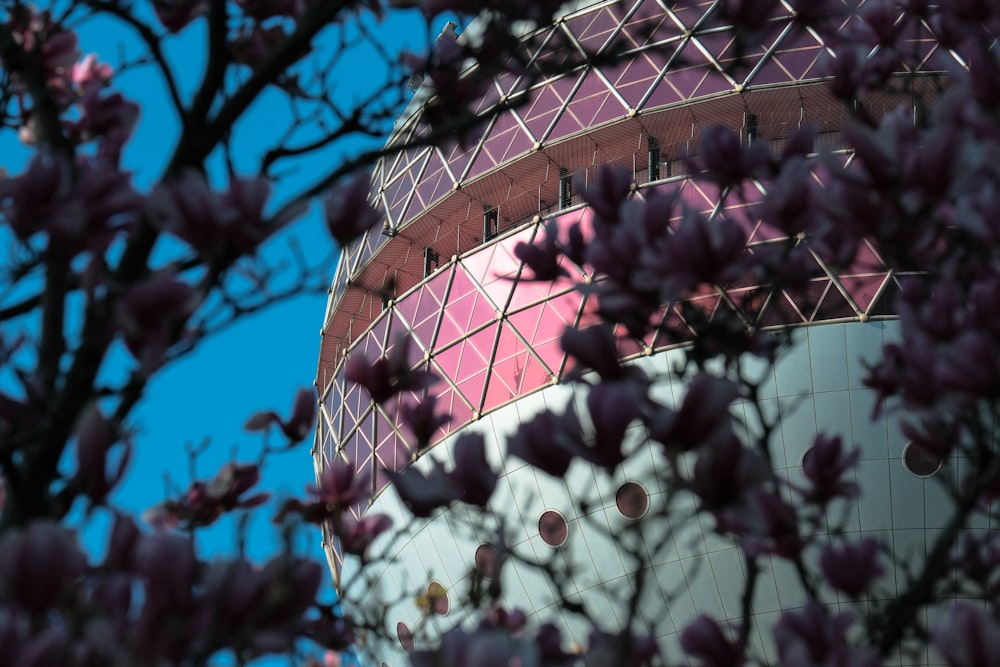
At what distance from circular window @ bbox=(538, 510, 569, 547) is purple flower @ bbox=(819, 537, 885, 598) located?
31.8ft

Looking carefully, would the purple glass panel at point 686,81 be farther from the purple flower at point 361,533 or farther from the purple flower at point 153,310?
the purple flower at point 153,310

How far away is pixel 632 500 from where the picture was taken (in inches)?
533

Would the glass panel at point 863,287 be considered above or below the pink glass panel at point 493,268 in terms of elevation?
below

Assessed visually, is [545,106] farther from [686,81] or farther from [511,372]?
[511,372]

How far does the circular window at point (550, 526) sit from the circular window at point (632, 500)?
0.65m

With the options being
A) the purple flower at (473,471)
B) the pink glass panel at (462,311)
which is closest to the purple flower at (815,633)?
the purple flower at (473,471)

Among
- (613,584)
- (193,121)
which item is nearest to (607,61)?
(193,121)

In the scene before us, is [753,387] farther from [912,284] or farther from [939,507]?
[939,507]

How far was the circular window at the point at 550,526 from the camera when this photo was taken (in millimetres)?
13914

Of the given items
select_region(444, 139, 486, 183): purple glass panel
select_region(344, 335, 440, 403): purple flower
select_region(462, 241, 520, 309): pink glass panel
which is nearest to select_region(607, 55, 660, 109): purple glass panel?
select_region(444, 139, 486, 183): purple glass panel

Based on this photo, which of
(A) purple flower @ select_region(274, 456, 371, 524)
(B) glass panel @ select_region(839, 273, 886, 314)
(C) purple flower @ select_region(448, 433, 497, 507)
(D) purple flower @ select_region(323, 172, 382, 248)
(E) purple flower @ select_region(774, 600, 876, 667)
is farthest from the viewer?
(B) glass panel @ select_region(839, 273, 886, 314)

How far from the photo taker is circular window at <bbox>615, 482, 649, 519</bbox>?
13.3 m

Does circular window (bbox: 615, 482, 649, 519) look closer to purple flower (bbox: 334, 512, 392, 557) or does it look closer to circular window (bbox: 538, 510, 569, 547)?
circular window (bbox: 538, 510, 569, 547)

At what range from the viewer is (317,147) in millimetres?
4551
